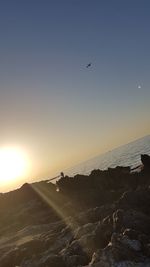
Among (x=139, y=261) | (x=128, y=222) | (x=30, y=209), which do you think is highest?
(x=30, y=209)

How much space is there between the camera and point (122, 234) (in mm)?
21094

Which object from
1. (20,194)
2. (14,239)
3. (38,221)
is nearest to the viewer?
(14,239)

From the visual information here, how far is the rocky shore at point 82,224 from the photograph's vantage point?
65.8 ft

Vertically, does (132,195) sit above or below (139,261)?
above

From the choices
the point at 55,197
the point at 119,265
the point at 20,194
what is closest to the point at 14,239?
the point at 55,197

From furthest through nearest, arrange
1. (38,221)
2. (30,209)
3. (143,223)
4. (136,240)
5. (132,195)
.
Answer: (30,209) < (38,221) < (132,195) < (143,223) < (136,240)

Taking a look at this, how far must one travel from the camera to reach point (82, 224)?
105 feet

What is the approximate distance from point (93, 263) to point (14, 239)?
20.6m

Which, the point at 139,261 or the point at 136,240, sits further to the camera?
the point at 136,240

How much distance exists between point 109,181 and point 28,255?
2717 cm

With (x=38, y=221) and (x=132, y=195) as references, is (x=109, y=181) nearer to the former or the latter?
(x=38, y=221)

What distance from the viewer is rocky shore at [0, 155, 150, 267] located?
2006 cm

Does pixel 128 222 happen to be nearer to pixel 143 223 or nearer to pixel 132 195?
pixel 143 223

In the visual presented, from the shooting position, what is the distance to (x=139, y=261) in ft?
61.7
